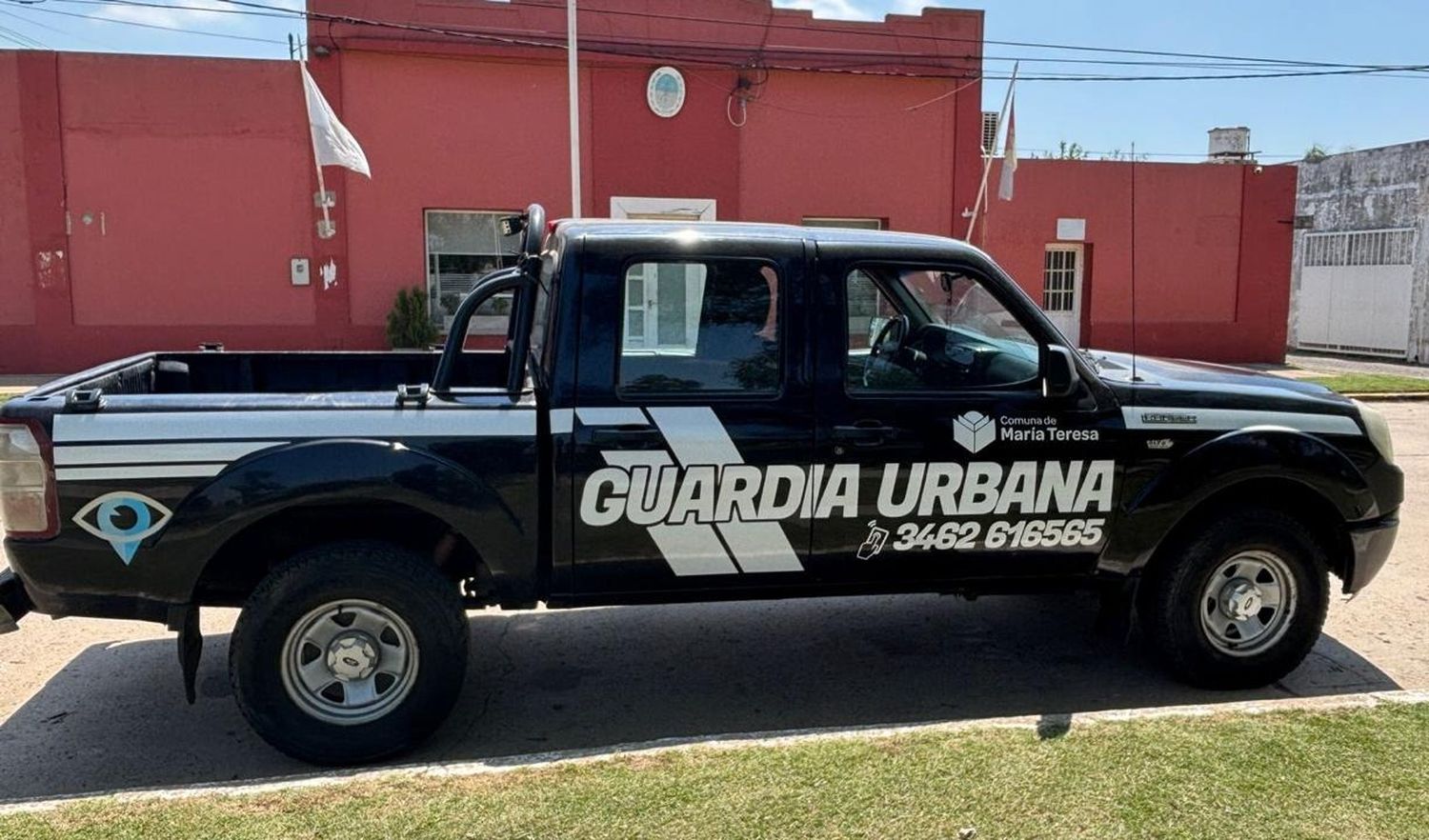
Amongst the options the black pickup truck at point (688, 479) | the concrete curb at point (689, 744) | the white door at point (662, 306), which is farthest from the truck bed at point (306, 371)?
the concrete curb at point (689, 744)

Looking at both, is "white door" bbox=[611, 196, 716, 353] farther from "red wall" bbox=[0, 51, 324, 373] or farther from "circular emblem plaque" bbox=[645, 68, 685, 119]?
"red wall" bbox=[0, 51, 324, 373]

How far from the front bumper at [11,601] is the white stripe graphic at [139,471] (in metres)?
0.61

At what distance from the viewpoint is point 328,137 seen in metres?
14.1

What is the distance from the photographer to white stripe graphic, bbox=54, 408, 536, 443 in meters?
3.62

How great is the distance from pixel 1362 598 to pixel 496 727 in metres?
4.80

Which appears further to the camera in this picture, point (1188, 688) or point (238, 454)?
point (1188, 688)

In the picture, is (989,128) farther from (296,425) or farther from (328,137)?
(296,425)

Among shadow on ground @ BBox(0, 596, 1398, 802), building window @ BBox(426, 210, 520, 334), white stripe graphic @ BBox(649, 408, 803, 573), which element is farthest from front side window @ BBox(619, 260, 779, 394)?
building window @ BBox(426, 210, 520, 334)

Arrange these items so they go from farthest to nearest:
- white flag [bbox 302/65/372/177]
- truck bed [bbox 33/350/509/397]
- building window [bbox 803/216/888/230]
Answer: building window [bbox 803/216/888/230] < white flag [bbox 302/65/372/177] < truck bed [bbox 33/350/509/397]

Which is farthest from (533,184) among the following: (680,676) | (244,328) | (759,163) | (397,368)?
(680,676)

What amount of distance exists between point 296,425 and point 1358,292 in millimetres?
26998

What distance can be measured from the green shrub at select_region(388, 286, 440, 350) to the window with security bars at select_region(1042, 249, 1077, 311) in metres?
11.0

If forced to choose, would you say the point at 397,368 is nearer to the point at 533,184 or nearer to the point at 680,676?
the point at 680,676

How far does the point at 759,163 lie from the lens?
17156mm
